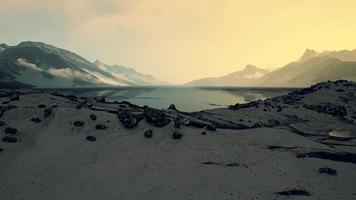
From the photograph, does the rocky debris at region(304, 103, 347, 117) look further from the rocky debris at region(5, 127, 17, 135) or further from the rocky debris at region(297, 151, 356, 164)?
the rocky debris at region(5, 127, 17, 135)

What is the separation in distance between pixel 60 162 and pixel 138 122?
17.0m

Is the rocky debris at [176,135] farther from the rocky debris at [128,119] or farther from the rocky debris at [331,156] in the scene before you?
the rocky debris at [331,156]

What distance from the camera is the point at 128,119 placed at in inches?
2643

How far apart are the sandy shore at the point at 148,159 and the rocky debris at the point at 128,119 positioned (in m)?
0.19

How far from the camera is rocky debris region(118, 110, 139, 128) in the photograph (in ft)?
216

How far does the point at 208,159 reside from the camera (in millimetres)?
54688

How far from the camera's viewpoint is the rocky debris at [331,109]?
125938 millimetres

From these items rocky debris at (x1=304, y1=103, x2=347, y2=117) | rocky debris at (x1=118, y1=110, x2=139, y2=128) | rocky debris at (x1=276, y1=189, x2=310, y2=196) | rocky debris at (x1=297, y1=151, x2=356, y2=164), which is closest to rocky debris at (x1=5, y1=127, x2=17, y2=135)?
rocky debris at (x1=118, y1=110, x2=139, y2=128)

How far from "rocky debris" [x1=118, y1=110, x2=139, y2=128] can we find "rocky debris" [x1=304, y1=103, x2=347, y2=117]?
270 feet

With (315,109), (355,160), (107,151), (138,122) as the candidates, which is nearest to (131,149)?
(107,151)

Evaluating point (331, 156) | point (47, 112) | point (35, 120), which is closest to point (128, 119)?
point (47, 112)

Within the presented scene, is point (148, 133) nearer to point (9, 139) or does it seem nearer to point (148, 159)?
point (148, 159)

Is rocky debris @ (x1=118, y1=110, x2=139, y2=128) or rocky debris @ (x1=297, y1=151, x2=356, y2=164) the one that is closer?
rocky debris @ (x1=297, y1=151, x2=356, y2=164)

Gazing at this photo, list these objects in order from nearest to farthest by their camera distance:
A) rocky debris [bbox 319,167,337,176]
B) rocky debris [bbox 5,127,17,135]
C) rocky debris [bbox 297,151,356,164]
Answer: rocky debris [bbox 319,167,337,176], rocky debris [bbox 297,151,356,164], rocky debris [bbox 5,127,17,135]
